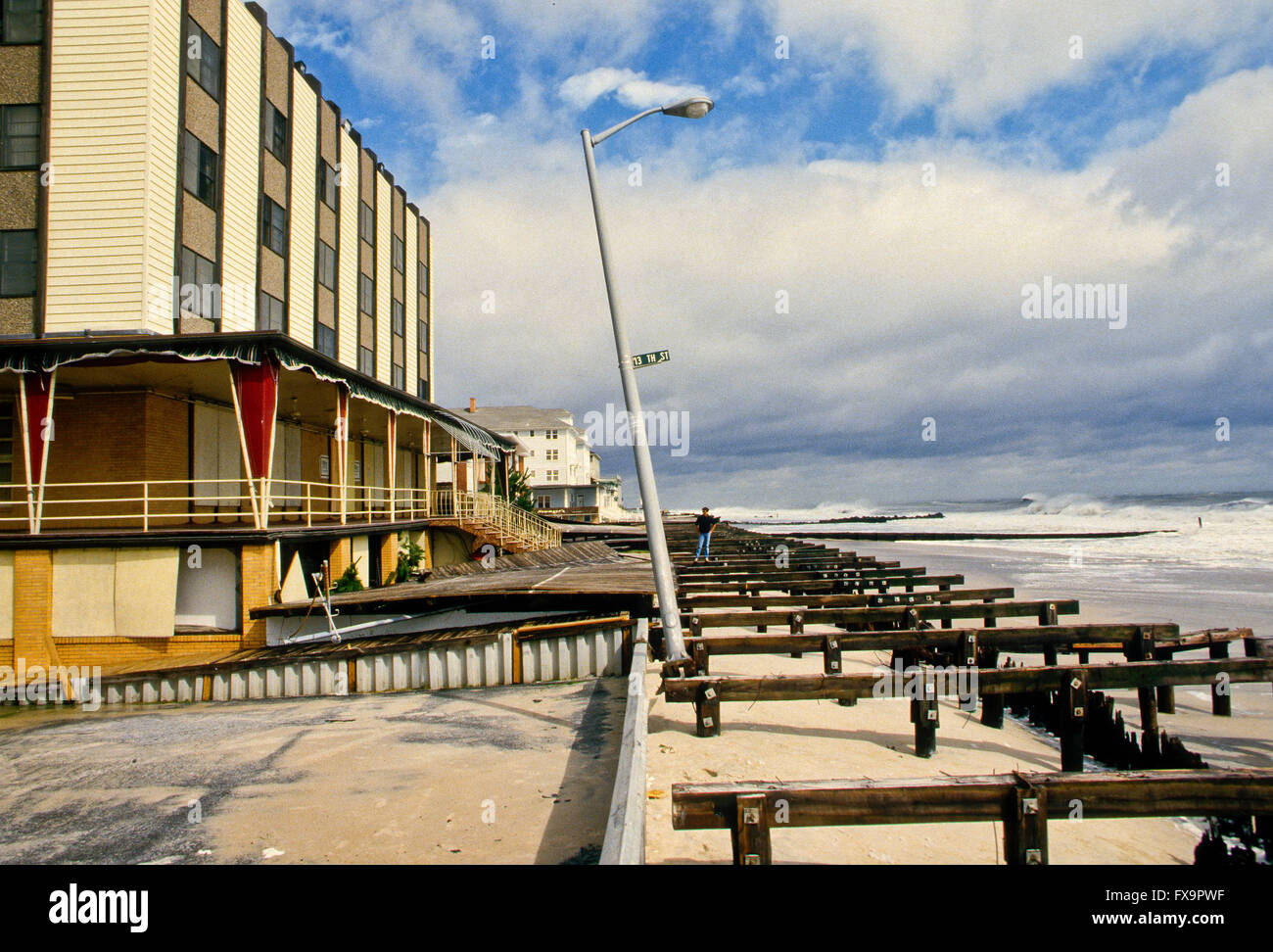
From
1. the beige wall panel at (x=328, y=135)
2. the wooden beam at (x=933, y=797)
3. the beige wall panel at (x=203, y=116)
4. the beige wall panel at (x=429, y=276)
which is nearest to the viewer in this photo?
the wooden beam at (x=933, y=797)

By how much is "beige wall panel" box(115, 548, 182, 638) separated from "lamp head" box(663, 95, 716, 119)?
471 inches

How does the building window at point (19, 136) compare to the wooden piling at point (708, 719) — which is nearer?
the wooden piling at point (708, 719)

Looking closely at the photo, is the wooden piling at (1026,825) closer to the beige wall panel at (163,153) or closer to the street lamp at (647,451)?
the street lamp at (647,451)

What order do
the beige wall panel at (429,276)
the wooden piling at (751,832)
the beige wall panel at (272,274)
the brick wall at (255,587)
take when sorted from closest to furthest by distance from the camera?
the wooden piling at (751,832)
the brick wall at (255,587)
the beige wall panel at (272,274)
the beige wall panel at (429,276)

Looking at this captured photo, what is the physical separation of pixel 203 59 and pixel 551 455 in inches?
2546

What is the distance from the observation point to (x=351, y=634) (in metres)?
13.4

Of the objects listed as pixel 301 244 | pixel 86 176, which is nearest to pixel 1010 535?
pixel 301 244

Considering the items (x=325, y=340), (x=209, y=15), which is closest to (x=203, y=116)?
(x=209, y=15)

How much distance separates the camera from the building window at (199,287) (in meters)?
19.0

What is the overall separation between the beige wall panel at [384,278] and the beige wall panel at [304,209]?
520 centimetres

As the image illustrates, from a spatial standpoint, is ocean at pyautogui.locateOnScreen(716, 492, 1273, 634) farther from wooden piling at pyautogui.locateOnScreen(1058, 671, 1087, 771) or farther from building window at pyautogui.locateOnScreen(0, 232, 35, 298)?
building window at pyautogui.locateOnScreen(0, 232, 35, 298)

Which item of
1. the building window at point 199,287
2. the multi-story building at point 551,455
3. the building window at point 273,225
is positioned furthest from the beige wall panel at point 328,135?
the multi-story building at point 551,455

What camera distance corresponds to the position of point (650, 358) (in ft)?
27.8

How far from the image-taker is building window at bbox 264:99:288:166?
23.2 meters
